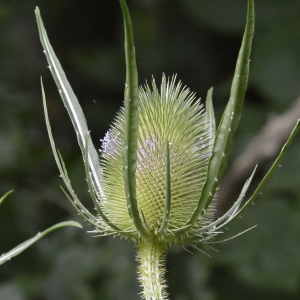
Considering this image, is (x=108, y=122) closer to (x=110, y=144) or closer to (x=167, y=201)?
(x=110, y=144)

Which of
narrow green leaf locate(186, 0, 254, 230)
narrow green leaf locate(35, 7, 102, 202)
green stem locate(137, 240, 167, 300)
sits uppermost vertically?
narrow green leaf locate(35, 7, 102, 202)

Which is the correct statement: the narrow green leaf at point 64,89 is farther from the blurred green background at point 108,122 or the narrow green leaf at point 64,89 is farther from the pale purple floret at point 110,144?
the blurred green background at point 108,122

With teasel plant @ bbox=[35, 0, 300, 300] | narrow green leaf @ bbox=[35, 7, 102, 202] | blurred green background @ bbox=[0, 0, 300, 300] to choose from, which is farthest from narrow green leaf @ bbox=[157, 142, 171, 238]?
blurred green background @ bbox=[0, 0, 300, 300]

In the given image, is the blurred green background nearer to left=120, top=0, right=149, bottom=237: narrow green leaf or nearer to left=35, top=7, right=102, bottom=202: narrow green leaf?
left=35, top=7, right=102, bottom=202: narrow green leaf

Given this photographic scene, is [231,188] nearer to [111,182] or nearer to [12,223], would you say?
[12,223]

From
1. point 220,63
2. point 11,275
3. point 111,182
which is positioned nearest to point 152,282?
point 111,182

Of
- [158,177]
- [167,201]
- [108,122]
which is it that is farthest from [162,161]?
[108,122]
